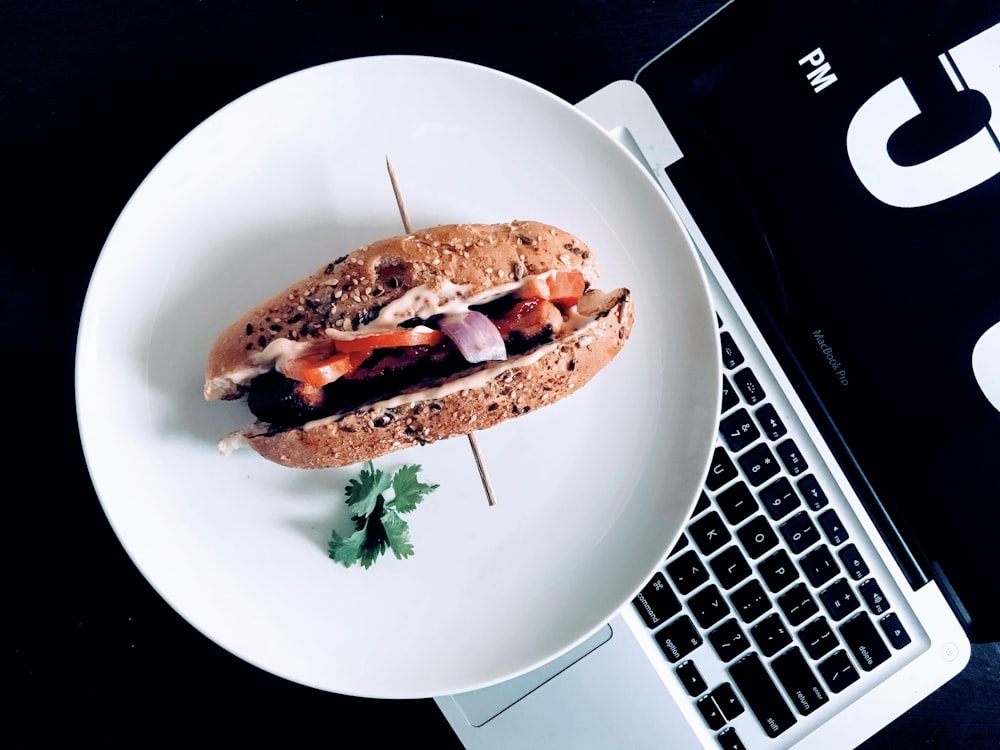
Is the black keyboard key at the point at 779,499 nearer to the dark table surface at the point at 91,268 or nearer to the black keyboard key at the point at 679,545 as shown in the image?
the black keyboard key at the point at 679,545

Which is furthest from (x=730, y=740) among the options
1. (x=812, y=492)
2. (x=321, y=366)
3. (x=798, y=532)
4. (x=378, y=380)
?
(x=321, y=366)

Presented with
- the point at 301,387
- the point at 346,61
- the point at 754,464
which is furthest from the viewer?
the point at 754,464

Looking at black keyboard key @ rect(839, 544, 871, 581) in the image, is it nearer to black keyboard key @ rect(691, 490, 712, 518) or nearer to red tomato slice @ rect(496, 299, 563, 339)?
black keyboard key @ rect(691, 490, 712, 518)

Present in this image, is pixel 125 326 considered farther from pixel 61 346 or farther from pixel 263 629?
pixel 263 629

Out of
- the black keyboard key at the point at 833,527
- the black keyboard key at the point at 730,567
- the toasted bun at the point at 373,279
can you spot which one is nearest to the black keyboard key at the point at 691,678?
the black keyboard key at the point at 730,567

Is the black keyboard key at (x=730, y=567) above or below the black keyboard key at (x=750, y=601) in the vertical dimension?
above

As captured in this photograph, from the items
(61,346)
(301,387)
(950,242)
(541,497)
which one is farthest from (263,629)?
(950,242)

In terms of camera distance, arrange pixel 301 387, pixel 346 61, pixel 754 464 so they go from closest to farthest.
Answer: pixel 301 387 < pixel 346 61 < pixel 754 464
